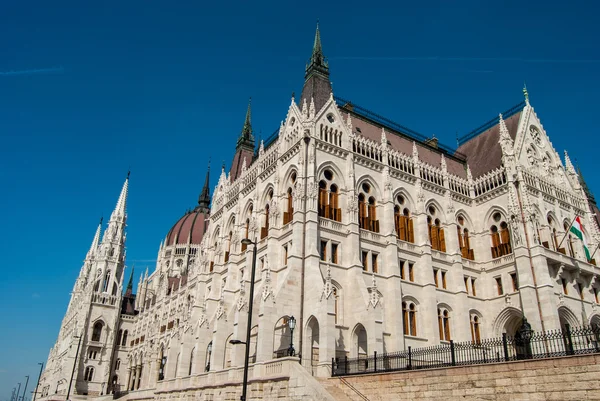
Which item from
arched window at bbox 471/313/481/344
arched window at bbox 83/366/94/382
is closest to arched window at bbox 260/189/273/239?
arched window at bbox 471/313/481/344

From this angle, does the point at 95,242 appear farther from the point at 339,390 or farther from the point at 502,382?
the point at 502,382

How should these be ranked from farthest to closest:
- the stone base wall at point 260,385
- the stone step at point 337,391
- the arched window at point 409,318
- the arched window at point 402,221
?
the arched window at point 402,221 → the arched window at point 409,318 → the stone step at point 337,391 → the stone base wall at point 260,385

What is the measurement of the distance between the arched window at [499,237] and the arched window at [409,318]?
1052 centimetres

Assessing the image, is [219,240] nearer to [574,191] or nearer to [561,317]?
[561,317]

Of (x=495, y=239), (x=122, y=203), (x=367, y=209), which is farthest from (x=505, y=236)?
(x=122, y=203)

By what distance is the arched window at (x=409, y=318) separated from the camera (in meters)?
35.6

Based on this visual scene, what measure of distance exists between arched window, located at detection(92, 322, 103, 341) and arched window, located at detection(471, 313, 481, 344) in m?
56.9

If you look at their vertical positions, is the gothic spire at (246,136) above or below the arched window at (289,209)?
above

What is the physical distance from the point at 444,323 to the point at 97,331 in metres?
56.5

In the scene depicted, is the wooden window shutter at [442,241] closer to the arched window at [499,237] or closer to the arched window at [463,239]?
the arched window at [463,239]

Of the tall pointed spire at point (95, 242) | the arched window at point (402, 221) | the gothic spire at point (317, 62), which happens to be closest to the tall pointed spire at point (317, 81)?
the gothic spire at point (317, 62)

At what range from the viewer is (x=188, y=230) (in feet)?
295

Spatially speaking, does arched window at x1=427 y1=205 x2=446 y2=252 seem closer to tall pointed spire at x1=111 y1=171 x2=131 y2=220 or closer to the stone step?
the stone step

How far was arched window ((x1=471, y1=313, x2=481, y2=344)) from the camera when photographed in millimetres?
39381
